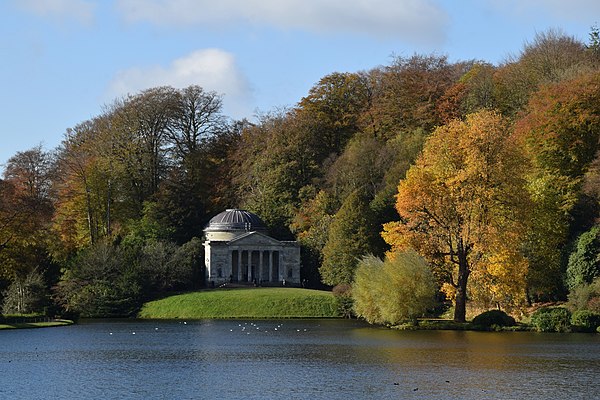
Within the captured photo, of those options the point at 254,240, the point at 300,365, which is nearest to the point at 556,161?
the point at 300,365

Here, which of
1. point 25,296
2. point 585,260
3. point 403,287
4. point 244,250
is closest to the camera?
point 403,287

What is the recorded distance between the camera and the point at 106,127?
11194 cm

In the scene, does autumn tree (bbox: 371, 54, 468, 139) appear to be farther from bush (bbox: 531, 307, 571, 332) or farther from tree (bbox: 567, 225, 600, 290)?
bush (bbox: 531, 307, 571, 332)

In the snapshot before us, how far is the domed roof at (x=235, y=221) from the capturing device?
105 m

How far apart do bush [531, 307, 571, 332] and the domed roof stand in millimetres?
48580

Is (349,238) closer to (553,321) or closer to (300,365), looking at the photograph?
(553,321)

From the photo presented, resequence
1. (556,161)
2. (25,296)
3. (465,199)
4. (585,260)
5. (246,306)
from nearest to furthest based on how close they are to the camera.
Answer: (465,199) < (585,260) < (556,161) < (25,296) < (246,306)

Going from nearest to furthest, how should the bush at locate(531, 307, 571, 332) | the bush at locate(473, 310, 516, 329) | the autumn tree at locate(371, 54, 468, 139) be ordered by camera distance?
the bush at locate(531, 307, 571, 332)
the bush at locate(473, 310, 516, 329)
the autumn tree at locate(371, 54, 468, 139)

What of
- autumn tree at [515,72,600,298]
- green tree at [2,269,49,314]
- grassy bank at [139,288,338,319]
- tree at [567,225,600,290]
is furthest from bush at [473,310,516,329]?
green tree at [2,269,49,314]

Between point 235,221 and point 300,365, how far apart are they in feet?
208

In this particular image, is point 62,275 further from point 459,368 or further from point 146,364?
point 459,368

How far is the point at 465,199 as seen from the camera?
6294cm

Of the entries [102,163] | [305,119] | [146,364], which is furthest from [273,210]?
[146,364]

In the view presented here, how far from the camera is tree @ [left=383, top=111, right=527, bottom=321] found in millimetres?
61969
